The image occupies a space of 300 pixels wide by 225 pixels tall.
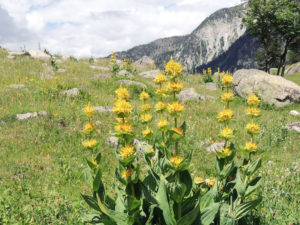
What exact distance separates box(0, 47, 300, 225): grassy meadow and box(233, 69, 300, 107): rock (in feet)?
3.06

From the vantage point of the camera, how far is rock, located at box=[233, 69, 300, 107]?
49.6 ft

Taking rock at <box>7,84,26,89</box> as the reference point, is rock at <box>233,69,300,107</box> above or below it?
below

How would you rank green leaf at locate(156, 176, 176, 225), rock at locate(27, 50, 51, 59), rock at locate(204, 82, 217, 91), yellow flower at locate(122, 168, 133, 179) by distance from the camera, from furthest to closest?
rock at locate(27, 50, 51, 59) < rock at locate(204, 82, 217, 91) < green leaf at locate(156, 176, 176, 225) < yellow flower at locate(122, 168, 133, 179)

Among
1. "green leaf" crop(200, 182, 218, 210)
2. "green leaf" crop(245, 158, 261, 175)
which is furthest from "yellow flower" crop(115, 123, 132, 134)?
"green leaf" crop(245, 158, 261, 175)

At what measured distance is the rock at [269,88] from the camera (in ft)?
49.6

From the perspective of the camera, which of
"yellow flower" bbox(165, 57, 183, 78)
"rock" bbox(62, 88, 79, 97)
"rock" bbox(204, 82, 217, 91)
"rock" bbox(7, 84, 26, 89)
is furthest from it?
"rock" bbox(204, 82, 217, 91)

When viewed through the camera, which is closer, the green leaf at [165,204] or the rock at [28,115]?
the green leaf at [165,204]

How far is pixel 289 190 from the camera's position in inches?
183

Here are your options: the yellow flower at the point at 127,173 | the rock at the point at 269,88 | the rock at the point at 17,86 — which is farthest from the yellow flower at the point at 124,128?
the rock at the point at 269,88

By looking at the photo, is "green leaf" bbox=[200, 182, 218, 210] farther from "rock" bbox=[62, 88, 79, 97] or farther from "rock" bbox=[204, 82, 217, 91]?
"rock" bbox=[204, 82, 217, 91]

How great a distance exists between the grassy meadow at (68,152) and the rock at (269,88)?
3.06 feet

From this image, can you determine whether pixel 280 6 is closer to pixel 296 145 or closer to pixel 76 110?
pixel 296 145

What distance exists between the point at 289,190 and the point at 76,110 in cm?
815

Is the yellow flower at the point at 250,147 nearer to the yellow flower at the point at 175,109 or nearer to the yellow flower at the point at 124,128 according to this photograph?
the yellow flower at the point at 175,109
